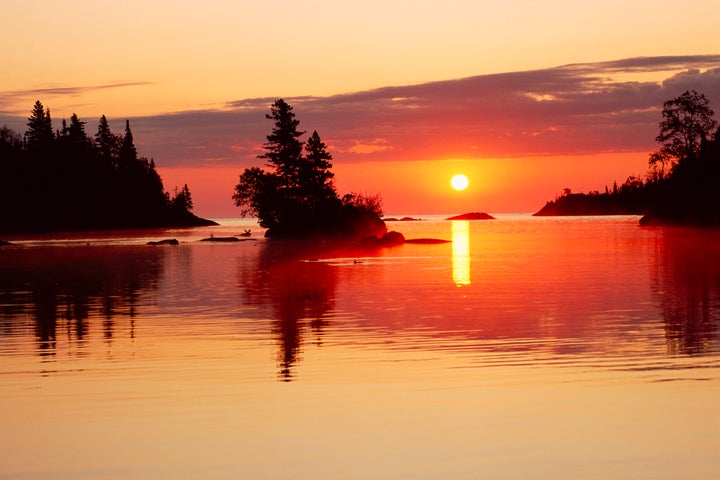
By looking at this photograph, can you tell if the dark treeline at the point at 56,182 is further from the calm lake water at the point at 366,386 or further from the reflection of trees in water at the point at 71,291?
the calm lake water at the point at 366,386

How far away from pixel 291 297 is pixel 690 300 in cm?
1416

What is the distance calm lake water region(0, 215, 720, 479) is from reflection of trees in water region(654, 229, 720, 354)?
157 millimetres

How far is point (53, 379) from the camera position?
1688 centimetres

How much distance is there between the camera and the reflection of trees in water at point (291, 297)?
2157 cm

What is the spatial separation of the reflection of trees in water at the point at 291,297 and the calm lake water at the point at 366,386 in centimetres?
15

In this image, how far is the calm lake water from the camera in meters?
11.1

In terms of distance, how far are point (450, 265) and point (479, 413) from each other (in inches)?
1650

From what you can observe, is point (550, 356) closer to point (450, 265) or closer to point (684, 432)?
point (684, 432)

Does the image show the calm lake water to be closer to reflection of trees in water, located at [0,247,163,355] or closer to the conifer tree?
reflection of trees in water, located at [0,247,163,355]

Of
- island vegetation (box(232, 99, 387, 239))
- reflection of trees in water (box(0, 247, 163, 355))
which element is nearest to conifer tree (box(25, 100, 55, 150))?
island vegetation (box(232, 99, 387, 239))

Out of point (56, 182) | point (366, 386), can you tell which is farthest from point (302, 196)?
point (366, 386)

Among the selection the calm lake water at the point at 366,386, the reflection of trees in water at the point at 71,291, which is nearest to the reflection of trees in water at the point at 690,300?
the calm lake water at the point at 366,386

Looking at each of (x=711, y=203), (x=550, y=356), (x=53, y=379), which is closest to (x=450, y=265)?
(x=550, y=356)

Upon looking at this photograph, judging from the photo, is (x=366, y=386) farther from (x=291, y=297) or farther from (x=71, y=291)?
(x=71, y=291)
